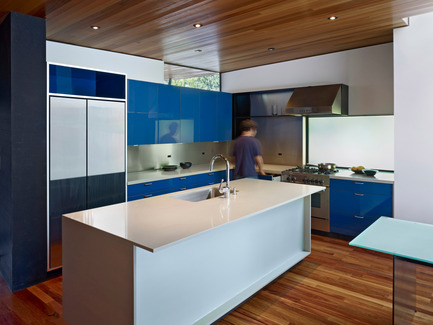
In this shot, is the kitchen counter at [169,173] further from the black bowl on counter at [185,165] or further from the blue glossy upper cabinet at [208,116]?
the blue glossy upper cabinet at [208,116]

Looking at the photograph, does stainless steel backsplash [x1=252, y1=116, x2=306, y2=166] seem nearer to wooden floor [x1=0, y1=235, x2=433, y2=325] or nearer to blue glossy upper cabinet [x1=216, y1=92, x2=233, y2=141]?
blue glossy upper cabinet [x1=216, y1=92, x2=233, y2=141]

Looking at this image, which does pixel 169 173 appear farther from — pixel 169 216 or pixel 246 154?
pixel 169 216

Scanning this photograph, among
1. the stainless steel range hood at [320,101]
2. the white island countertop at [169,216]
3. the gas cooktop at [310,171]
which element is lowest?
the white island countertop at [169,216]

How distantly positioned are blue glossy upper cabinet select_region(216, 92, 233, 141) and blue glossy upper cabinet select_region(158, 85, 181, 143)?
40.0 inches

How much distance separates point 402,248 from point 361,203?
262 centimetres

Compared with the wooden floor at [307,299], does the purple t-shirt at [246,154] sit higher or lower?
higher

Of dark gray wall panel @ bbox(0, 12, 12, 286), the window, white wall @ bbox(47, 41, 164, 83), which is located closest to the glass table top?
dark gray wall panel @ bbox(0, 12, 12, 286)

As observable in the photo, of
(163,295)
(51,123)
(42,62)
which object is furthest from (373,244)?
(42,62)

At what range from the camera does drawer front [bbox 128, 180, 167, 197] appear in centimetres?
454

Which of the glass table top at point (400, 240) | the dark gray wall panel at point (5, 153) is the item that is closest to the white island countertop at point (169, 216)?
the glass table top at point (400, 240)

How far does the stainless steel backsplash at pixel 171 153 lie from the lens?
17.5 feet

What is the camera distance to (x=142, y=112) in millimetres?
4922

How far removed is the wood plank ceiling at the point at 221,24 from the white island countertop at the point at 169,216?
1.80m

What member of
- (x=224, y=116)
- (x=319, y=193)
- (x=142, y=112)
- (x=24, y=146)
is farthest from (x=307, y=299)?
(x=224, y=116)
